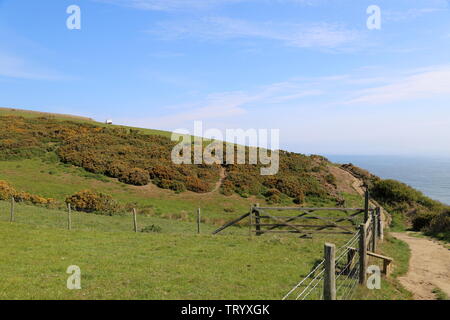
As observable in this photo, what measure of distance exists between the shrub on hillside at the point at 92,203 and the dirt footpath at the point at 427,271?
69.5 feet

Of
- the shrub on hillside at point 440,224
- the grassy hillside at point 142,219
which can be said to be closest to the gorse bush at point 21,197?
the grassy hillside at point 142,219

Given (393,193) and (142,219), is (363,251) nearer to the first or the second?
(142,219)

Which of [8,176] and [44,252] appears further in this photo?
[8,176]

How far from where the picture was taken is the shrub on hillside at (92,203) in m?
26.2

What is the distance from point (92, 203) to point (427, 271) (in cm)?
2373

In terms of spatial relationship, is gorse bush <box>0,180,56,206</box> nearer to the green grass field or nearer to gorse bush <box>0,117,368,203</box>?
the green grass field

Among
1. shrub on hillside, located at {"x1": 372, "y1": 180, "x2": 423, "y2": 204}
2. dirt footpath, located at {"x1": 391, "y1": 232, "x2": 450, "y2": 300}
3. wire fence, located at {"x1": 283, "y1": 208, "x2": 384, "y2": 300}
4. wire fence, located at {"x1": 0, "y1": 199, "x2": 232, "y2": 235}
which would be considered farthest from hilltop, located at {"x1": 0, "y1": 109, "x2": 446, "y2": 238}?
wire fence, located at {"x1": 283, "y1": 208, "x2": 384, "y2": 300}

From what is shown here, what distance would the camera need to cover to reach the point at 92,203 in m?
26.8

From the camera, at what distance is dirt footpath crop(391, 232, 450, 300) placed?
10883 millimetres

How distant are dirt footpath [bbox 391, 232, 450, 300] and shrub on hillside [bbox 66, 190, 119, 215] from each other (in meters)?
21.2

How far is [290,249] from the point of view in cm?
1495
